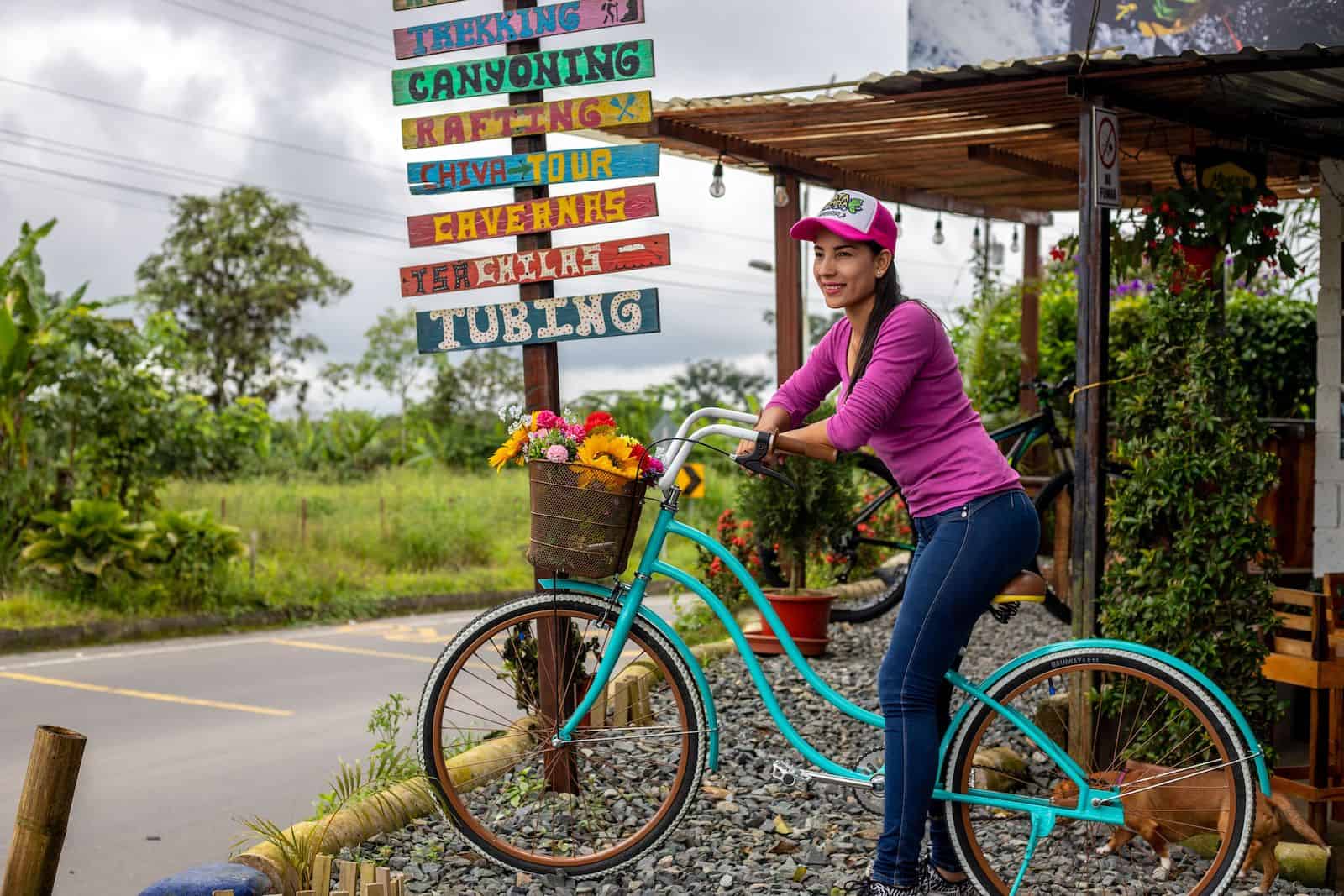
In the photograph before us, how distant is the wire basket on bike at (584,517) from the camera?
3.89 meters

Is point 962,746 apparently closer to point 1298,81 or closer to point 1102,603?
point 1102,603

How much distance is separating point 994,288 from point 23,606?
903 cm

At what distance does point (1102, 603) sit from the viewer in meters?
5.49

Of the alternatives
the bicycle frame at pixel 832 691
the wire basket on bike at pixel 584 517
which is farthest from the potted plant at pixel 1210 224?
the wire basket on bike at pixel 584 517

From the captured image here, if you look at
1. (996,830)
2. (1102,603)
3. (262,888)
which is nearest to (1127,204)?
(1102,603)

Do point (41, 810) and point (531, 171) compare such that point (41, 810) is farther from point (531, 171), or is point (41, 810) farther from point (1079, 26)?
point (1079, 26)

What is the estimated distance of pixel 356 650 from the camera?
10695mm

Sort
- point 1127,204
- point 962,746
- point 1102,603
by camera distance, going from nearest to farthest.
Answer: point 962,746 → point 1102,603 → point 1127,204

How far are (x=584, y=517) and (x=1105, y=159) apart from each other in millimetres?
2983

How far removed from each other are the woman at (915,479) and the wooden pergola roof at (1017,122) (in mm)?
2259

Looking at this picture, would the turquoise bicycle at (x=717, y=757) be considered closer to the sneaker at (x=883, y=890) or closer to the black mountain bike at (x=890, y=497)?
the sneaker at (x=883, y=890)

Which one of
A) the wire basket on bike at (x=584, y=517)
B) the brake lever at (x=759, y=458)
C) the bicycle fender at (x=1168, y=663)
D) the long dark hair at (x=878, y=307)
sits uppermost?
the long dark hair at (x=878, y=307)

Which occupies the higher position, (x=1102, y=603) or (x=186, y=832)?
(x=1102, y=603)

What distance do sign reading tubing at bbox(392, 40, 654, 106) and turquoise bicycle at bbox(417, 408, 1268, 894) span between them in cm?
142
